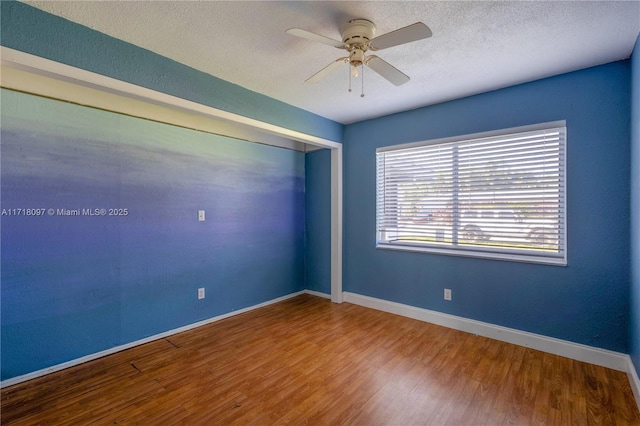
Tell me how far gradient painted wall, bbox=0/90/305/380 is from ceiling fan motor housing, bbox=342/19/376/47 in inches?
83.9

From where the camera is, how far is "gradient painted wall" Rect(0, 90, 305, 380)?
2240 millimetres

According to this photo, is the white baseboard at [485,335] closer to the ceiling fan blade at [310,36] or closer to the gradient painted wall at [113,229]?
the gradient painted wall at [113,229]

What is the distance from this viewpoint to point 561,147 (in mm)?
2666

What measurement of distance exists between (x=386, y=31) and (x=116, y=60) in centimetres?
196

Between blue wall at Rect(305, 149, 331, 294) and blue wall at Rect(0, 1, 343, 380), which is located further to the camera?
blue wall at Rect(305, 149, 331, 294)

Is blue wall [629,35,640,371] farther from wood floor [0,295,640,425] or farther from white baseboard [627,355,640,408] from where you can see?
wood floor [0,295,640,425]

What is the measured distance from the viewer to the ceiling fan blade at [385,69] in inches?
78.4

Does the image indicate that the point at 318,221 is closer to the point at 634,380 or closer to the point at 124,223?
the point at 124,223

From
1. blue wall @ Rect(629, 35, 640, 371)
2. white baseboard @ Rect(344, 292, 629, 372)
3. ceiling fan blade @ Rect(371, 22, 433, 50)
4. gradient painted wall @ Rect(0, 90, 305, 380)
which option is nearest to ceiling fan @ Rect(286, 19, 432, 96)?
ceiling fan blade @ Rect(371, 22, 433, 50)

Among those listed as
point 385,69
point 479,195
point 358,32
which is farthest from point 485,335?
point 358,32

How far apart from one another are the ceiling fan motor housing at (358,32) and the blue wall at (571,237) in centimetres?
180

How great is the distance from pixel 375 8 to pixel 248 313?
3.49 metres

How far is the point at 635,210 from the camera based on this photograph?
2.16 meters

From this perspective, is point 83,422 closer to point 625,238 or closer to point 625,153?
point 625,238
